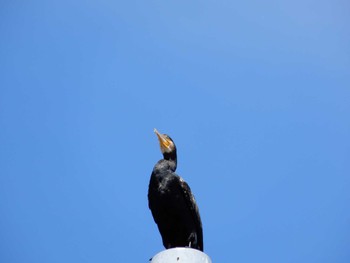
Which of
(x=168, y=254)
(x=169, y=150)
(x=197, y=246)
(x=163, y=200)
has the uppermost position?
(x=169, y=150)

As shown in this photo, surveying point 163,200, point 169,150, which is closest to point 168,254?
point 163,200

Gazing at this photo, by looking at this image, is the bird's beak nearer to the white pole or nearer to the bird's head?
the bird's head

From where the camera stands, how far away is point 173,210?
26.3 feet

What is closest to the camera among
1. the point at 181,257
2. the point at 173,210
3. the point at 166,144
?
the point at 181,257

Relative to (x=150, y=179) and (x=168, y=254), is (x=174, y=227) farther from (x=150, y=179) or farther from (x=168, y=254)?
(x=168, y=254)

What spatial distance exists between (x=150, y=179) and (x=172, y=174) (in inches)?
14.7

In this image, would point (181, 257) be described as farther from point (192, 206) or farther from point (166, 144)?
point (166, 144)

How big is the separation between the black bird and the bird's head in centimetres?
62

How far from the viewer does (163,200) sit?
315 inches

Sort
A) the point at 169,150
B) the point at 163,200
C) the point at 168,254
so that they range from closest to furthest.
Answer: the point at 168,254 < the point at 163,200 < the point at 169,150

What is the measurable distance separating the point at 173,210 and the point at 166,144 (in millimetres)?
1410

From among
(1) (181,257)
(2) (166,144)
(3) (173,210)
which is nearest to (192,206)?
(3) (173,210)

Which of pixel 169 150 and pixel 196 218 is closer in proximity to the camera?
pixel 196 218

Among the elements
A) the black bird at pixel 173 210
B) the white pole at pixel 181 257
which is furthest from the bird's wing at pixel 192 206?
the white pole at pixel 181 257
